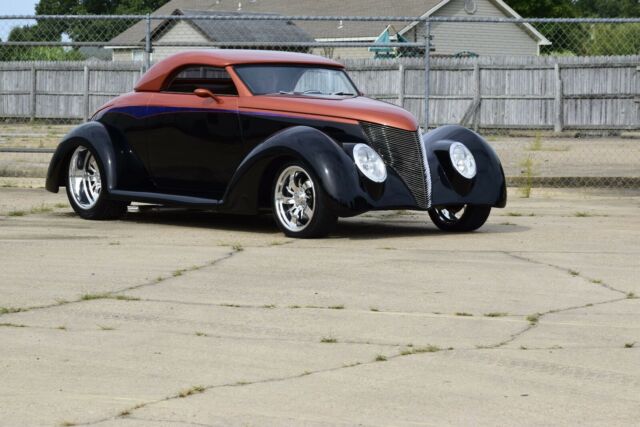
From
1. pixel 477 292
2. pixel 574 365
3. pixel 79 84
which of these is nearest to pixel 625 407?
pixel 574 365

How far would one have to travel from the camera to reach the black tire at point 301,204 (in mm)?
10820

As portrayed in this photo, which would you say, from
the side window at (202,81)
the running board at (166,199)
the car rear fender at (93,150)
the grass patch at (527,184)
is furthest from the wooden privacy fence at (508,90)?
the running board at (166,199)

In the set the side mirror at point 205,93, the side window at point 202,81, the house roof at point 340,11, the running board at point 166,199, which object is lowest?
the running board at point 166,199

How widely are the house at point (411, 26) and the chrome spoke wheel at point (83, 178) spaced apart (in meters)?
37.5

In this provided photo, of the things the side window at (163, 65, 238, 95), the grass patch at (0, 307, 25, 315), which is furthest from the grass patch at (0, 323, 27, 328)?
the side window at (163, 65, 238, 95)

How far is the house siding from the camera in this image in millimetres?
54375

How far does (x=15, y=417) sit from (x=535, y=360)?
2.48 metres

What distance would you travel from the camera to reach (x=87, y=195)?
1290 cm

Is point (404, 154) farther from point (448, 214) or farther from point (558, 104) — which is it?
point (558, 104)

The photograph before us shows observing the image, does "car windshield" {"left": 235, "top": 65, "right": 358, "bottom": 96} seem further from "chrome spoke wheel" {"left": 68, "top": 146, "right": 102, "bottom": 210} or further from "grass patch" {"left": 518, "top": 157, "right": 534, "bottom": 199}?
"grass patch" {"left": 518, "top": 157, "right": 534, "bottom": 199}

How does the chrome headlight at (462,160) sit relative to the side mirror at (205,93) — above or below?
below

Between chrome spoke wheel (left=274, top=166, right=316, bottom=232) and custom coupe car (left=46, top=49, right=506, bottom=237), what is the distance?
0.01 m

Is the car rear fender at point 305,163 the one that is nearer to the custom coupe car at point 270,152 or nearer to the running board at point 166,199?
the custom coupe car at point 270,152

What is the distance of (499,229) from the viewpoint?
40.3 feet
